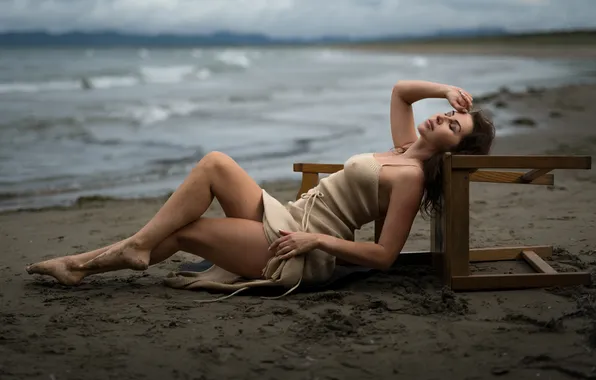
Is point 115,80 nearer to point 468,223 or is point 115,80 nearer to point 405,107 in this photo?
point 405,107

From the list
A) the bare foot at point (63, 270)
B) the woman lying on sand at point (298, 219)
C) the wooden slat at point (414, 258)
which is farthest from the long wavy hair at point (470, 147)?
the bare foot at point (63, 270)

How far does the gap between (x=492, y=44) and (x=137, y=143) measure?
1852 inches

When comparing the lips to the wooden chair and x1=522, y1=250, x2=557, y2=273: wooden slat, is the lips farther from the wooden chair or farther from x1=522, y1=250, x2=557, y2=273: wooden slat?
x1=522, y1=250, x2=557, y2=273: wooden slat

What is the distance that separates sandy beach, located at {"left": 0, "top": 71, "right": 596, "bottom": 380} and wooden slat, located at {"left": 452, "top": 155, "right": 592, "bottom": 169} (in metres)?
0.56

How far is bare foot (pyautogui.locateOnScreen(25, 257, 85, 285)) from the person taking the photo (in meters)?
3.53

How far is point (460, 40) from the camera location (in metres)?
64.3

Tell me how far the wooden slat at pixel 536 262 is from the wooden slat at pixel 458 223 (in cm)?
46

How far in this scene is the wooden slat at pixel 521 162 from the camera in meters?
3.19

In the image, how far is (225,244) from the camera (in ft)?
11.1

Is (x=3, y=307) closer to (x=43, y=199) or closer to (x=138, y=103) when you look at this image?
(x=43, y=199)

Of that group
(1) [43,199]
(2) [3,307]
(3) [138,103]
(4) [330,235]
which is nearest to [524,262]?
(4) [330,235]

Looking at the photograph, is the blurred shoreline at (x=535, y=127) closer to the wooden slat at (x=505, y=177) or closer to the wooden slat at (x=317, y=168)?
the wooden slat at (x=317, y=168)

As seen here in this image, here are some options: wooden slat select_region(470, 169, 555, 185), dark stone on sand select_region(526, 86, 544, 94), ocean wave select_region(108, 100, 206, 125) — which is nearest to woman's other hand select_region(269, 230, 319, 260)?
wooden slat select_region(470, 169, 555, 185)

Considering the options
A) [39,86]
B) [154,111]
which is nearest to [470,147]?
[154,111]
